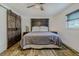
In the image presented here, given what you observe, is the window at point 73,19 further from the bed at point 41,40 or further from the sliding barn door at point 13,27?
the sliding barn door at point 13,27

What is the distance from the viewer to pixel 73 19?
232 cm

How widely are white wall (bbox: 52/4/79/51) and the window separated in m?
0.09

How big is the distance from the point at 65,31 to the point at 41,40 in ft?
2.59

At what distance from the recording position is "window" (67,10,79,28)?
7.27 ft

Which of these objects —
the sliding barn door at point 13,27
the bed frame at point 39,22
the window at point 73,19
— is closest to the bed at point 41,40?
the bed frame at point 39,22

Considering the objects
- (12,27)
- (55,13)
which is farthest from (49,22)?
(12,27)

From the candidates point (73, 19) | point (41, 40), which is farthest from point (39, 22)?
point (73, 19)

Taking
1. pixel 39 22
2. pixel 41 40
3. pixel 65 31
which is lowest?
pixel 41 40

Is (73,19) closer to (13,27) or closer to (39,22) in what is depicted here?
(39,22)

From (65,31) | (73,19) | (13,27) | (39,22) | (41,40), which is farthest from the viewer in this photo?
(13,27)

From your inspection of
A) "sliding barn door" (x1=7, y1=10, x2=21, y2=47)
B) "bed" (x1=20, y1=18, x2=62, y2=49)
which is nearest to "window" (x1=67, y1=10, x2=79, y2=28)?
"bed" (x1=20, y1=18, x2=62, y2=49)

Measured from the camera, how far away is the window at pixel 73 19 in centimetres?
221

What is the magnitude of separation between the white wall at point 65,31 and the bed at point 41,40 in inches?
8.1

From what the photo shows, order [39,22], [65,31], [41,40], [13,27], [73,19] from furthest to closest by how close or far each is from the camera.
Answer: [13,27]
[41,40]
[39,22]
[65,31]
[73,19]
